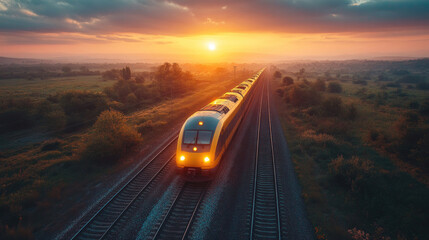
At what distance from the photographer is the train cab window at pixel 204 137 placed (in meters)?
11.9

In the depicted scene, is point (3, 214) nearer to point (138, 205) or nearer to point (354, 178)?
point (138, 205)

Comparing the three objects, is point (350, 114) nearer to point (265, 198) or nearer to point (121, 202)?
point (265, 198)

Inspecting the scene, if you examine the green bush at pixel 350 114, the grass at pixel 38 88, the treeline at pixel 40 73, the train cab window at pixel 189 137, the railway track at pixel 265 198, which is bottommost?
the railway track at pixel 265 198

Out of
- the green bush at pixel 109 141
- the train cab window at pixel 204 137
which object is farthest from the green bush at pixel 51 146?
the train cab window at pixel 204 137

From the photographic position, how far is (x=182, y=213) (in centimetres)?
1020

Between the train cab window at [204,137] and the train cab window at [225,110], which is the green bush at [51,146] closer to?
the train cab window at [204,137]

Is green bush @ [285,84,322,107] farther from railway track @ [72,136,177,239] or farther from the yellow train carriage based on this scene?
railway track @ [72,136,177,239]

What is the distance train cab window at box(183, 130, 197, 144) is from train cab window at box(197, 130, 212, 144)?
1.00 feet

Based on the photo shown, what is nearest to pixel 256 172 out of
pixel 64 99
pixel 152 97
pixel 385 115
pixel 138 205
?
pixel 138 205

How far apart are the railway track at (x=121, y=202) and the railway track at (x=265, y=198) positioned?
6.47 m

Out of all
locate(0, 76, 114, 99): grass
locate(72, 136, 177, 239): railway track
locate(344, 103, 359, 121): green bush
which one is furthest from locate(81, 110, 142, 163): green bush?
locate(0, 76, 114, 99): grass

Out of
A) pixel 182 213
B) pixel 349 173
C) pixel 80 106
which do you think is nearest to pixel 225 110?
pixel 182 213

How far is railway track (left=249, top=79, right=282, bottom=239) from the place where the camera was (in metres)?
9.13

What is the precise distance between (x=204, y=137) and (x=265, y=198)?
4960mm
